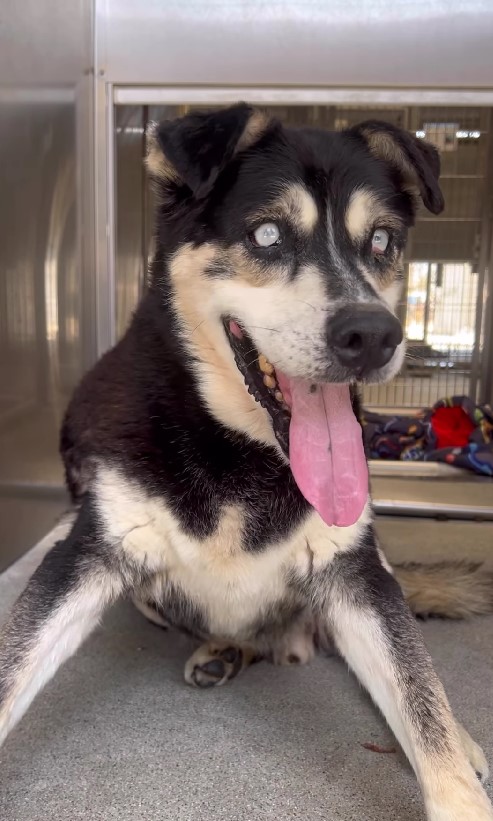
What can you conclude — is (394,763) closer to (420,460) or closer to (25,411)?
(25,411)

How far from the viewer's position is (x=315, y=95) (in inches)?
89.3

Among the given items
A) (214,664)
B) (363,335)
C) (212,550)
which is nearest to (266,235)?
(363,335)

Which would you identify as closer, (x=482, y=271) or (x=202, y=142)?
(x=202, y=142)

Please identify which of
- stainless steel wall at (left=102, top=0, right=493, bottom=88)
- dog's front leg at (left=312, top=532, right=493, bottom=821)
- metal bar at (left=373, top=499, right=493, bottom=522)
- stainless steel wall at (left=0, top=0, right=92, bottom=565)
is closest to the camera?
dog's front leg at (left=312, top=532, right=493, bottom=821)

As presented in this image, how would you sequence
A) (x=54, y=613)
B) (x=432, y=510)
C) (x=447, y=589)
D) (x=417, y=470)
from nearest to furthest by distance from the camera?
1. (x=54, y=613)
2. (x=447, y=589)
3. (x=432, y=510)
4. (x=417, y=470)

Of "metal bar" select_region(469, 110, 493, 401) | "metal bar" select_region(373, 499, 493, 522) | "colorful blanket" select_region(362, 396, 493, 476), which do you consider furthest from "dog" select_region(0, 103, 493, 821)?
"metal bar" select_region(469, 110, 493, 401)

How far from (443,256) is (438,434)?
3.49 ft

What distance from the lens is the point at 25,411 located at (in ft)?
6.81

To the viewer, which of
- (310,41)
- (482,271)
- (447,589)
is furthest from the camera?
(482,271)

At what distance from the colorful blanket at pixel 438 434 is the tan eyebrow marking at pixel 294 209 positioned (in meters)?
1.87

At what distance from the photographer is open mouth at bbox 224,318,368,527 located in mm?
1114

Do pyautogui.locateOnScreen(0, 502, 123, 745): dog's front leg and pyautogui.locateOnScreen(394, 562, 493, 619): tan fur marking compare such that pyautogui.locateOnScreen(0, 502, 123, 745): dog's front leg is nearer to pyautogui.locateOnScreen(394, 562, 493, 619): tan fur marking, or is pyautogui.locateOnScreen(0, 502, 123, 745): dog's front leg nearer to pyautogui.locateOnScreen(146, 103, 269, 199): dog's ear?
pyautogui.locateOnScreen(146, 103, 269, 199): dog's ear

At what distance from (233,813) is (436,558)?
1265mm

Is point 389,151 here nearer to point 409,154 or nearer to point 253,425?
point 409,154
